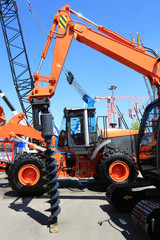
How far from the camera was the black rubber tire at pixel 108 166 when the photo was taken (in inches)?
285

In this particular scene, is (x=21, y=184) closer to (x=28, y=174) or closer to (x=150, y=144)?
(x=28, y=174)

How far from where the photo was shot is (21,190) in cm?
682

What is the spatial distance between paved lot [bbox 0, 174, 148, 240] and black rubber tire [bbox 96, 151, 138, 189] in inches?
21.1

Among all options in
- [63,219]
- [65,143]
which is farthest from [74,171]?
[63,219]

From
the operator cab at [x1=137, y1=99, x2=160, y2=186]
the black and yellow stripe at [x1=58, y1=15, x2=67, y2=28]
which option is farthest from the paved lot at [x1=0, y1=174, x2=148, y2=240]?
the black and yellow stripe at [x1=58, y1=15, x2=67, y2=28]

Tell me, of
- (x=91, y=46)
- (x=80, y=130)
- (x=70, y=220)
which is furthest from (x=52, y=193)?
(x=91, y=46)

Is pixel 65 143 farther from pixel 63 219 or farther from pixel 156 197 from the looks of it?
pixel 156 197

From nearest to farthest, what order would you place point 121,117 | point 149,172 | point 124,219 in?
point 149,172 → point 124,219 → point 121,117

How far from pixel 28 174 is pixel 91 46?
4192 millimetres

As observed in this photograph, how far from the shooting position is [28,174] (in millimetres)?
7105

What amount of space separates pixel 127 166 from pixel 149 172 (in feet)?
10.8

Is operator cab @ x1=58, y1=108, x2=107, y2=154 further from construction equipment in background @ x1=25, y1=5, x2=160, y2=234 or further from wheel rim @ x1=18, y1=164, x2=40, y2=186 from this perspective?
wheel rim @ x1=18, y1=164, x2=40, y2=186

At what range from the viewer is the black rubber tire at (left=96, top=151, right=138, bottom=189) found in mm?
7230

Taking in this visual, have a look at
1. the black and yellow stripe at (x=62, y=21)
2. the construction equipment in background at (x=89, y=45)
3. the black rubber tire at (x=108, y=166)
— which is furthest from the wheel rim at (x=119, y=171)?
the black and yellow stripe at (x=62, y=21)
